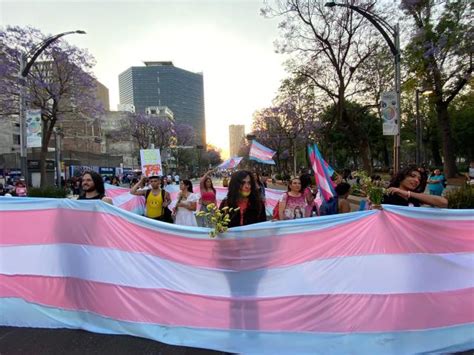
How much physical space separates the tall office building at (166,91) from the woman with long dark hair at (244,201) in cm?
10714

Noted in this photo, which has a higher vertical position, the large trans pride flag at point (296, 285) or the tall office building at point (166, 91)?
the tall office building at point (166, 91)

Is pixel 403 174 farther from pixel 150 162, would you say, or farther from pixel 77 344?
pixel 150 162

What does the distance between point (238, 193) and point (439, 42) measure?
1765 centimetres

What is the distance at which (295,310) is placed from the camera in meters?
3.56

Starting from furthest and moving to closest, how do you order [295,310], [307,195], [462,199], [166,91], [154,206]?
[166,91] < [462,199] < [154,206] < [307,195] < [295,310]

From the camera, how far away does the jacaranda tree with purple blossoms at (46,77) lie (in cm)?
2069

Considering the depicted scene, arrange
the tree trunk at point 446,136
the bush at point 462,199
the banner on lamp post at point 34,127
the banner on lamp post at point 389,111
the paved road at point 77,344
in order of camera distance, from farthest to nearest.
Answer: the tree trunk at point 446,136 < the banner on lamp post at point 34,127 < the banner on lamp post at point 389,111 < the bush at point 462,199 < the paved road at point 77,344

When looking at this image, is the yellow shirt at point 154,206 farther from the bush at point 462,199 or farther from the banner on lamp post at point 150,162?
the bush at point 462,199

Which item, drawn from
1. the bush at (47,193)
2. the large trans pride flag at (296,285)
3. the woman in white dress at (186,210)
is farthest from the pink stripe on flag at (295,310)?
the bush at (47,193)

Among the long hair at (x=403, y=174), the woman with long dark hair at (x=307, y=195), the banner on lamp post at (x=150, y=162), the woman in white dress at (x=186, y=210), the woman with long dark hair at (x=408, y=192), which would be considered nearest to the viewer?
the woman with long dark hair at (x=408, y=192)

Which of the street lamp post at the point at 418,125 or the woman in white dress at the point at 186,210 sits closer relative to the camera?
the woman in white dress at the point at 186,210

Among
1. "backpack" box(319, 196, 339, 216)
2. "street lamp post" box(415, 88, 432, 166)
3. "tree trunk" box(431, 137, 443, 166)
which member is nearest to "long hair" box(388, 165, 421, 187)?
"backpack" box(319, 196, 339, 216)

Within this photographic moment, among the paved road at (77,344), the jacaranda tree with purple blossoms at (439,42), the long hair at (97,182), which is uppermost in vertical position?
the jacaranda tree with purple blossoms at (439,42)

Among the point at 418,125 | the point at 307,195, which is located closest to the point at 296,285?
the point at 307,195
